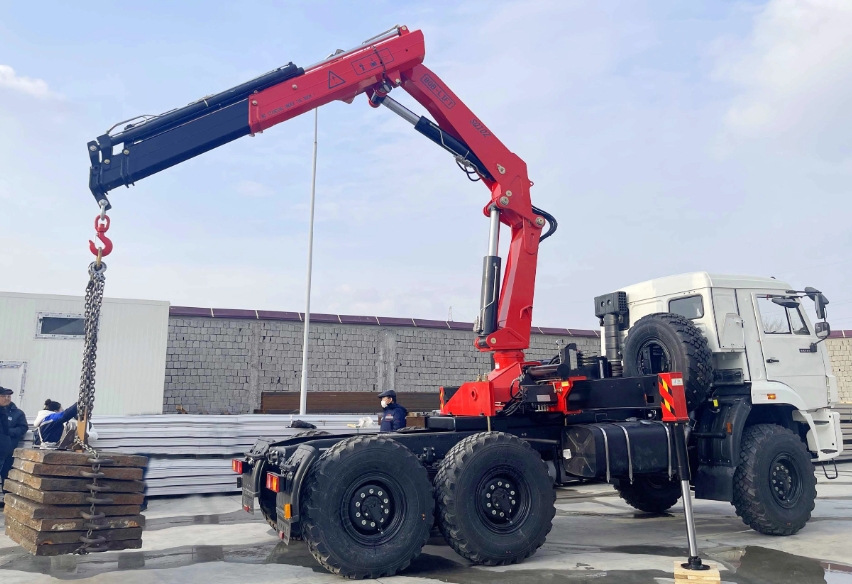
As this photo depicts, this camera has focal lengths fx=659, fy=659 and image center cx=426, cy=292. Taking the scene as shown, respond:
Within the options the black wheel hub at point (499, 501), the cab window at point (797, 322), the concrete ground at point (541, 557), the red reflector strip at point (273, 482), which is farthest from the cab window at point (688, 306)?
the red reflector strip at point (273, 482)

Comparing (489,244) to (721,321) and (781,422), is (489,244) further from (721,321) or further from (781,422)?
(781,422)

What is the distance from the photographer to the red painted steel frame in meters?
7.52

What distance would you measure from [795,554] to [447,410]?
4069mm

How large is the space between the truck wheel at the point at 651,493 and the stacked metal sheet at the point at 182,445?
4269 millimetres

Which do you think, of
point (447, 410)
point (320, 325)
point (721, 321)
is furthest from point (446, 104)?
point (320, 325)

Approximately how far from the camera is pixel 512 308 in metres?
8.15

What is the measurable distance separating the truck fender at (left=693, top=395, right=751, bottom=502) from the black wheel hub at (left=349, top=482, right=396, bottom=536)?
4057 mm

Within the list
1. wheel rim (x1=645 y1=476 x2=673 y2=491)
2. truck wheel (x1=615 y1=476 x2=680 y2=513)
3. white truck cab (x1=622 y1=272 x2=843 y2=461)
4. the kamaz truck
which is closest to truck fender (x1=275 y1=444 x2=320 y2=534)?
the kamaz truck

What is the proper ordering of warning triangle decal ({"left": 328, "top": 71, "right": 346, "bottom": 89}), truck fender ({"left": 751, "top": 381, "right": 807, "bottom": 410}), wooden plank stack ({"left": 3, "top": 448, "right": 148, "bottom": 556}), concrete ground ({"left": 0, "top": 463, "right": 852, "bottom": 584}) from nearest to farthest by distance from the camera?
wooden plank stack ({"left": 3, "top": 448, "right": 148, "bottom": 556}), concrete ground ({"left": 0, "top": 463, "right": 852, "bottom": 584}), warning triangle decal ({"left": 328, "top": 71, "right": 346, "bottom": 89}), truck fender ({"left": 751, "top": 381, "right": 807, "bottom": 410})

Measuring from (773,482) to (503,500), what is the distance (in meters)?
3.61

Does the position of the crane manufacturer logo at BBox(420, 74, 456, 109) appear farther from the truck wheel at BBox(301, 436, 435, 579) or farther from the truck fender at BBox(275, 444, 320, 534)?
the truck fender at BBox(275, 444, 320, 534)

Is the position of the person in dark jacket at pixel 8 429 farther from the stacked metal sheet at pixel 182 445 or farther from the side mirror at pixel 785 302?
the side mirror at pixel 785 302

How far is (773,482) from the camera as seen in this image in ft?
25.8

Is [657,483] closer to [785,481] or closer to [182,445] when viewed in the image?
[785,481]
